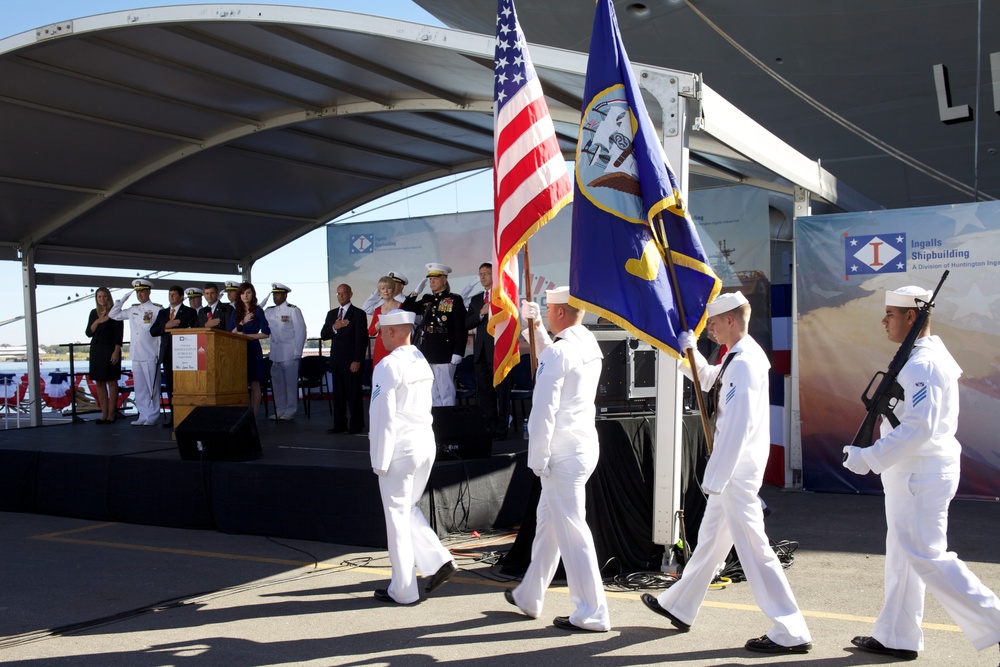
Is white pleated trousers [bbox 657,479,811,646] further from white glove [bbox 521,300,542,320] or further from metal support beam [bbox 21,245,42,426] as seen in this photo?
metal support beam [bbox 21,245,42,426]

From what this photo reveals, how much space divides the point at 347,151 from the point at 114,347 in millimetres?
4550

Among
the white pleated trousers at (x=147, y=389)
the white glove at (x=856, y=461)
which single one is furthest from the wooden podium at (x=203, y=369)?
the white glove at (x=856, y=461)

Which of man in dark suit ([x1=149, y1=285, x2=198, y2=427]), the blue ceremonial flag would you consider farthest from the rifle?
man in dark suit ([x1=149, y1=285, x2=198, y2=427])

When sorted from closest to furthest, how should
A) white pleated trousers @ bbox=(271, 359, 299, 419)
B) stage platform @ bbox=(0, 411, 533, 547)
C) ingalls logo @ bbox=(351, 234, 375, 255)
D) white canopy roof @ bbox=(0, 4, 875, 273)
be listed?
stage platform @ bbox=(0, 411, 533, 547) → white canopy roof @ bbox=(0, 4, 875, 273) → white pleated trousers @ bbox=(271, 359, 299, 419) → ingalls logo @ bbox=(351, 234, 375, 255)

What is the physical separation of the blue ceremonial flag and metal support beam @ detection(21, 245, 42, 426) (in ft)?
36.1

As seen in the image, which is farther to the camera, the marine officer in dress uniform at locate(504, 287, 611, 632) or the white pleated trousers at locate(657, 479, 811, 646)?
the marine officer in dress uniform at locate(504, 287, 611, 632)

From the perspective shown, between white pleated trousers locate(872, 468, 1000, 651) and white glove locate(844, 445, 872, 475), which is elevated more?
white glove locate(844, 445, 872, 475)

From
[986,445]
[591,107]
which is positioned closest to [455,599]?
[591,107]

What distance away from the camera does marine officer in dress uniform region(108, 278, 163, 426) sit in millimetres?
12281

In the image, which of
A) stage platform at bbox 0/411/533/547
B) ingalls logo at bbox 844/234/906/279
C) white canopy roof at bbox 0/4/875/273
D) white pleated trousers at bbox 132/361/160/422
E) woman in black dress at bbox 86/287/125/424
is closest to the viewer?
stage platform at bbox 0/411/533/547

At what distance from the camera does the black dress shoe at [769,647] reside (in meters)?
4.53

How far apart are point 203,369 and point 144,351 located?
274cm

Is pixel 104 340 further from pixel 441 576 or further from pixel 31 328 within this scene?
pixel 441 576

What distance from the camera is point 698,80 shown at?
20.7ft
